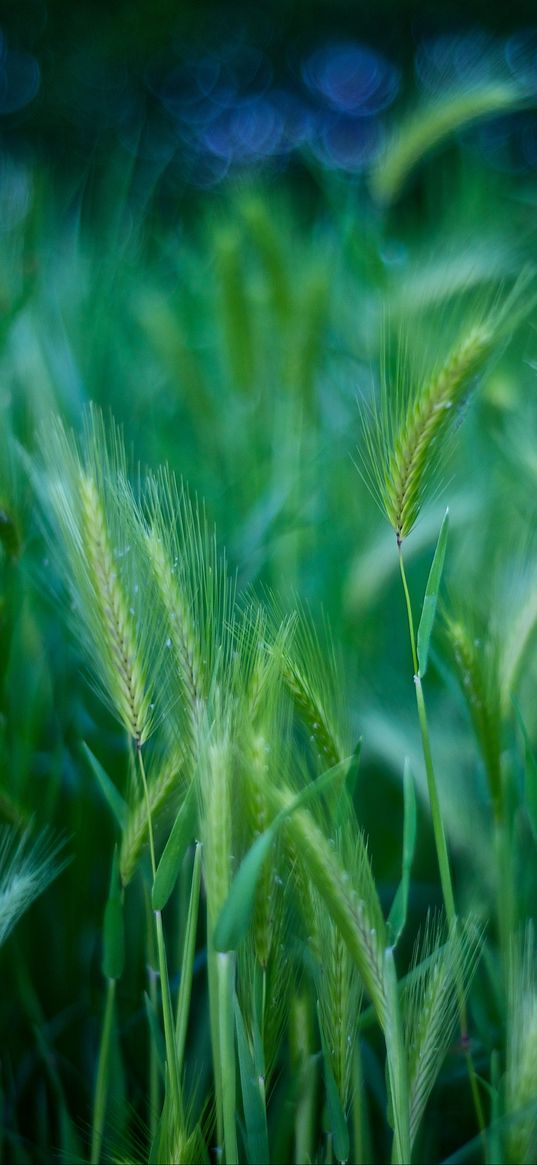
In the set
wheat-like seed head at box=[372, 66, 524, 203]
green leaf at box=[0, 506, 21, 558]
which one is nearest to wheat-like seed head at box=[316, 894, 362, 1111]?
green leaf at box=[0, 506, 21, 558]

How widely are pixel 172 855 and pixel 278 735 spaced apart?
0.07 meters

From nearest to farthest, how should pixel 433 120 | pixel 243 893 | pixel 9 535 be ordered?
1. pixel 243 893
2. pixel 9 535
3. pixel 433 120

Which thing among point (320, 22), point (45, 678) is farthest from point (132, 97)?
point (45, 678)

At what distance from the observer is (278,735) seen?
453mm

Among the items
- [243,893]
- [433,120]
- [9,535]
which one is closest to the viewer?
[243,893]

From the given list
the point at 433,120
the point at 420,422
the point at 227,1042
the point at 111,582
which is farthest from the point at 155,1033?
the point at 433,120

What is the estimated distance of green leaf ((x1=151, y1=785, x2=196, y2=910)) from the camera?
415 millimetres

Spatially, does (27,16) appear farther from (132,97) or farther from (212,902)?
(212,902)

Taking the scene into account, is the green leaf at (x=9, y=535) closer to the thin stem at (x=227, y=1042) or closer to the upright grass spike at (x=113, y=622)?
the upright grass spike at (x=113, y=622)

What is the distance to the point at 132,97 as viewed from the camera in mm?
3256

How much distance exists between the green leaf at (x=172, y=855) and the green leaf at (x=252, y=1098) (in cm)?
6

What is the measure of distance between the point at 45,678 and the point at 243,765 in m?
0.31

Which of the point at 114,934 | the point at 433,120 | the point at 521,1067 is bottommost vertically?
the point at 521,1067

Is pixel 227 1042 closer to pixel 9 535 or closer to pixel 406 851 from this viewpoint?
pixel 406 851
